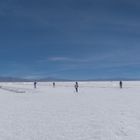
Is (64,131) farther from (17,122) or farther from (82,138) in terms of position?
(17,122)

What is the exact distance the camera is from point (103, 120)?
14.8 meters

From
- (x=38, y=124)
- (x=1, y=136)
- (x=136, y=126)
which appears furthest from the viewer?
(x=38, y=124)

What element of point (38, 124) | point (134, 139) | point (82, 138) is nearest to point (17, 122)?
point (38, 124)

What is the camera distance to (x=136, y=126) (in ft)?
41.5

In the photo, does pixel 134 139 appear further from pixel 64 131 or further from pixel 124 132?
pixel 64 131

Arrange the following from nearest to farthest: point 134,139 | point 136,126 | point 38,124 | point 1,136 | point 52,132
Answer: point 134,139 < point 1,136 < point 52,132 < point 136,126 < point 38,124

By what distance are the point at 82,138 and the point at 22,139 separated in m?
1.84

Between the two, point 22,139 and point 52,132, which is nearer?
point 22,139

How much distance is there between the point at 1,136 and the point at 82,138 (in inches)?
104

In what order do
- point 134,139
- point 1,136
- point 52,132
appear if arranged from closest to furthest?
point 134,139 < point 1,136 < point 52,132

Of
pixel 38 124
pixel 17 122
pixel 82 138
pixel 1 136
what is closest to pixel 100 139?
pixel 82 138

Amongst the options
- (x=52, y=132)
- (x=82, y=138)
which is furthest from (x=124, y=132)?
(x=52, y=132)

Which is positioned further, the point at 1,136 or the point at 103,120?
the point at 103,120

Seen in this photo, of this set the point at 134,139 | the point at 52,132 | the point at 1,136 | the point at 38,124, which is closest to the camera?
the point at 134,139
